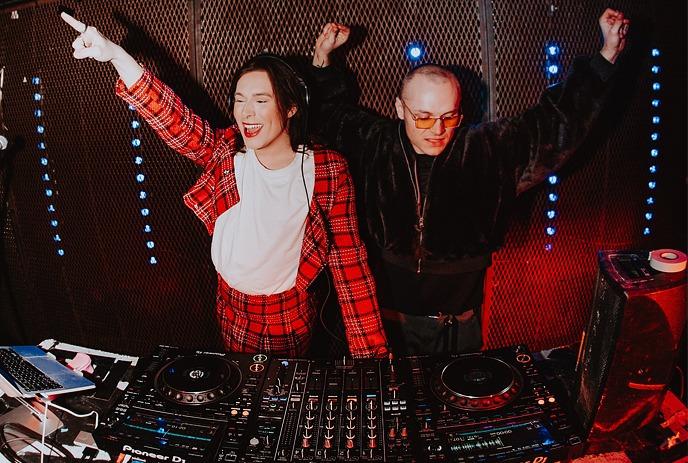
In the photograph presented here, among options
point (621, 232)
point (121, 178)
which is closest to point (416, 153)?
point (621, 232)

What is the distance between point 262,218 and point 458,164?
838mm

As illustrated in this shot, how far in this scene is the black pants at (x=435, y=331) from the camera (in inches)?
101

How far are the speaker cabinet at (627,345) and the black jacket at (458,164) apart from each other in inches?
32.3

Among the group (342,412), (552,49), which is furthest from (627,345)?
(552,49)

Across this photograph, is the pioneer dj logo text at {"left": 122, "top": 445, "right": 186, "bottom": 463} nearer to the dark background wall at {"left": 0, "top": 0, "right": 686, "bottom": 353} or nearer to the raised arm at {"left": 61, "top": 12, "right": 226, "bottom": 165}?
the raised arm at {"left": 61, "top": 12, "right": 226, "bottom": 165}

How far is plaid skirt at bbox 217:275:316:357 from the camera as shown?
2211 mm

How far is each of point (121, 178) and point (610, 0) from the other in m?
2.57

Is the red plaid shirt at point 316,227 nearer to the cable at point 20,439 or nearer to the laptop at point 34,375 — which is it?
the laptop at point 34,375

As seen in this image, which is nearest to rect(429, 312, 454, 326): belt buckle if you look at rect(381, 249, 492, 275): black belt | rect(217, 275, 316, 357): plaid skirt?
rect(381, 249, 492, 275): black belt

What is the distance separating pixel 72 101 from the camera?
9.00ft

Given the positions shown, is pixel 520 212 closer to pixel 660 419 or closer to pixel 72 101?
pixel 660 419

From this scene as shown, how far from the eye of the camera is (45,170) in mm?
2926

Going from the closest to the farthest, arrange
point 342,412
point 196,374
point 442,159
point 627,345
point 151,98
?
1. point 627,345
2. point 342,412
3. point 196,374
4. point 151,98
5. point 442,159

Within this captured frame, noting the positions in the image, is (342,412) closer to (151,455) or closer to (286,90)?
(151,455)
